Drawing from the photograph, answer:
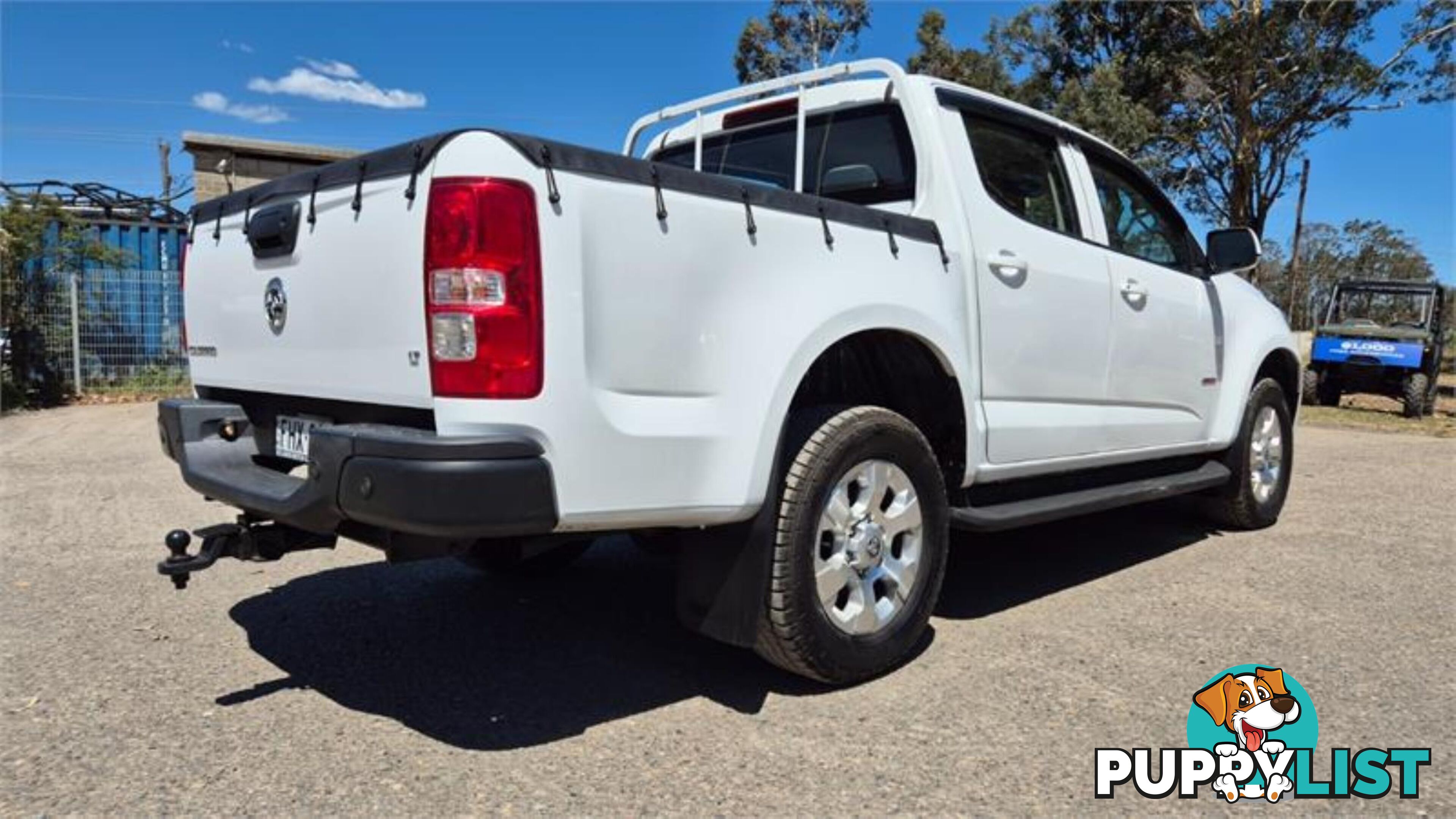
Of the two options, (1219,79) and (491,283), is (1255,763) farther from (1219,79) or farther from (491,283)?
(1219,79)

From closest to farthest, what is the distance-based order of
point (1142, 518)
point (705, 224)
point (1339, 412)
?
point (705, 224) → point (1142, 518) → point (1339, 412)

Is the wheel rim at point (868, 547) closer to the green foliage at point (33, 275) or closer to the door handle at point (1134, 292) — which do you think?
the door handle at point (1134, 292)

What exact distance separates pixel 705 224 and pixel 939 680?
171 centimetres

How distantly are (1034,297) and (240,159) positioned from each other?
Answer: 1692 centimetres

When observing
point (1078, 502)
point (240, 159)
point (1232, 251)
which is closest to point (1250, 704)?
point (1078, 502)

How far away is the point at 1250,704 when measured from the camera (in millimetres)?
3076

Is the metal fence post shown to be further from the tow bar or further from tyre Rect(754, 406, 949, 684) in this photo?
tyre Rect(754, 406, 949, 684)

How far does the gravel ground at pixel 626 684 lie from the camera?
2471mm

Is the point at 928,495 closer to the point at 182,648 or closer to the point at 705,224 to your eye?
the point at 705,224

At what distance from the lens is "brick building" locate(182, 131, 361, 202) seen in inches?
655

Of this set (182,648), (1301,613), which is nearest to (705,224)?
(182,648)

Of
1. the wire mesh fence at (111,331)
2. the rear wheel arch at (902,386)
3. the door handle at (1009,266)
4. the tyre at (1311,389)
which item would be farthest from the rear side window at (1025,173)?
the tyre at (1311,389)

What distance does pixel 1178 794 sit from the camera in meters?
2.53

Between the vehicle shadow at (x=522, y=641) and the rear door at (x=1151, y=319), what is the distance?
2.57 feet
